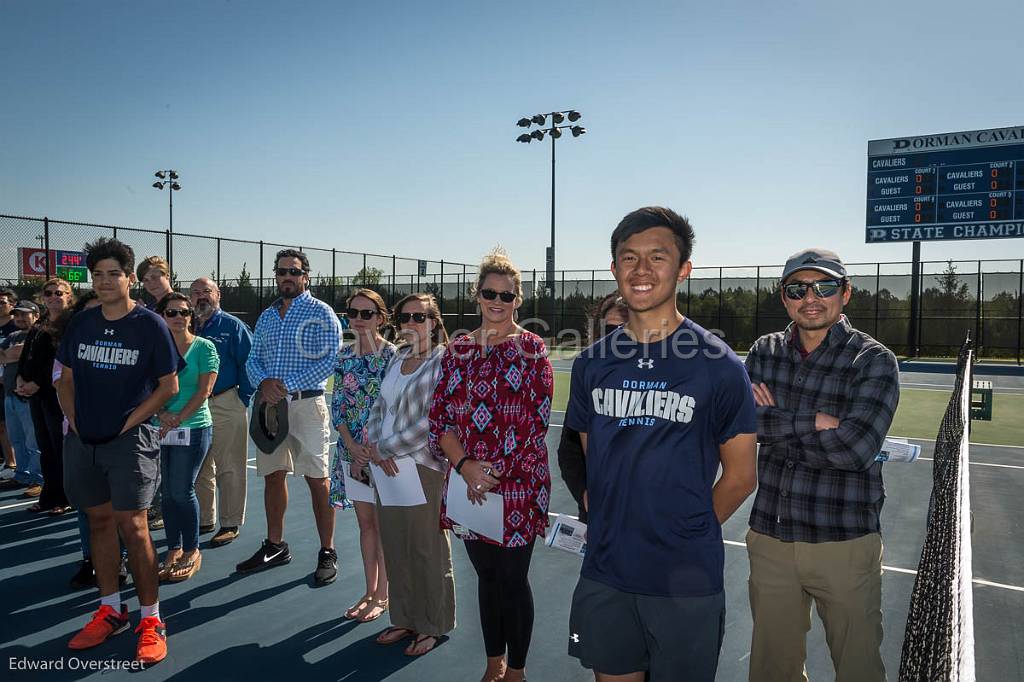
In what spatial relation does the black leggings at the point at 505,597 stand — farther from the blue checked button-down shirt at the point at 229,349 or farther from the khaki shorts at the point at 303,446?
the blue checked button-down shirt at the point at 229,349

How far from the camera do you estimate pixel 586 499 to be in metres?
2.38

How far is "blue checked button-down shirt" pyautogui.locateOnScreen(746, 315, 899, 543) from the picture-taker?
2.48 m

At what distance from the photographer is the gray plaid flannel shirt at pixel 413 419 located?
138 inches

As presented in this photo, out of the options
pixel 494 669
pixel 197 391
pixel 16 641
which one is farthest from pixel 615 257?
pixel 16 641

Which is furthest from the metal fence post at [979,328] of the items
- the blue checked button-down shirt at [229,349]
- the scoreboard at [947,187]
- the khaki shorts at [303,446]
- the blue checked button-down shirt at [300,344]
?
the blue checked button-down shirt at [229,349]

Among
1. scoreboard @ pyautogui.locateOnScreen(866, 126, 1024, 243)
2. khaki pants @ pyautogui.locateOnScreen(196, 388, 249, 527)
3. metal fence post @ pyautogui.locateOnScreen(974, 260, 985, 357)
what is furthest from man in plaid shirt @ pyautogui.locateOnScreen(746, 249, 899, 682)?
metal fence post @ pyautogui.locateOnScreen(974, 260, 985, 357)

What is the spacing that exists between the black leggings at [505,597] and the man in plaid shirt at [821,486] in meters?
1.02

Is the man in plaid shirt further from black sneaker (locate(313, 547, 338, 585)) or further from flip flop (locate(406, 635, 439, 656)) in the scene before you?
black sneaker (locate(313, 547, 338, 585))

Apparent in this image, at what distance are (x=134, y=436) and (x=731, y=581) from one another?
12.4 feet

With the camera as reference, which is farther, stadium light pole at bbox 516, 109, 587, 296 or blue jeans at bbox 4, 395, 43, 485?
stadium light pole at bbox 516, 109, 587, 296

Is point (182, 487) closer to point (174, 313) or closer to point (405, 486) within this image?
point (174, 313)

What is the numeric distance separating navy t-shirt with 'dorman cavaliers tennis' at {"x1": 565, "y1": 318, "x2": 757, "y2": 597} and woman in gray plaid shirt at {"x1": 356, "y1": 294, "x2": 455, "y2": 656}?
1.60 meters

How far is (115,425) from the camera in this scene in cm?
347

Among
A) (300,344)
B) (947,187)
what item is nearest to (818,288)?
(300,344)
